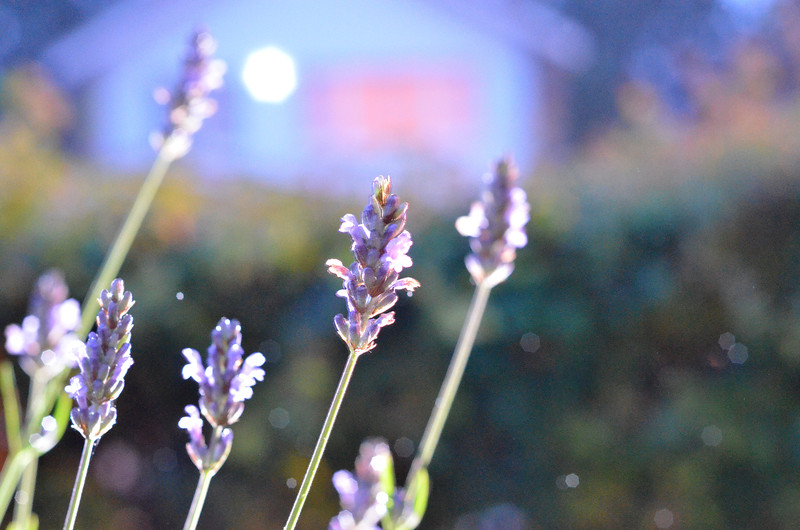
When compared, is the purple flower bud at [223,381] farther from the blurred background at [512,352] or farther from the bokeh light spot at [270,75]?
the bokeh light spot at [270,75]

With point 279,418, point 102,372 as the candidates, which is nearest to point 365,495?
point 102,372

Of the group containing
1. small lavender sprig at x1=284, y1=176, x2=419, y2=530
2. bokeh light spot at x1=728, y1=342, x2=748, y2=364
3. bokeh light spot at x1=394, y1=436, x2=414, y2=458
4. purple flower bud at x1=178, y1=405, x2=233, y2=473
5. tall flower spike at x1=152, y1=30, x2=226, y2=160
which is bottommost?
purple flower bud at x1=178, y1=405, x2=233, y2=473

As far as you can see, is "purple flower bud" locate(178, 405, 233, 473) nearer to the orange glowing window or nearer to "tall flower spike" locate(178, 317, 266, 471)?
"tall flower spike" locate(178, 317, 266, 471)

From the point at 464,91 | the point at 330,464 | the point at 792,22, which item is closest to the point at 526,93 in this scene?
the point at 464,91

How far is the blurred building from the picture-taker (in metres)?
13.3

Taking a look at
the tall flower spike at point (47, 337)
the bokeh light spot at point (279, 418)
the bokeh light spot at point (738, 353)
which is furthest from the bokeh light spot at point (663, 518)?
the tall flower spike at point (47, 337)

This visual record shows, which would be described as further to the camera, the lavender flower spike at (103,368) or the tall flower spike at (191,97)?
the tall flower spike at (191,97)

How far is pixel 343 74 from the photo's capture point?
44.2 ft

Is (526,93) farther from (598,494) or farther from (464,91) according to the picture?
(598,494)

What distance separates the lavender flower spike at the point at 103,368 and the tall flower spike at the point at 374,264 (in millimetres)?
308

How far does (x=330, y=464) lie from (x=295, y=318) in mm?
735

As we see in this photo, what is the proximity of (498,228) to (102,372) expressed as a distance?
1.02m

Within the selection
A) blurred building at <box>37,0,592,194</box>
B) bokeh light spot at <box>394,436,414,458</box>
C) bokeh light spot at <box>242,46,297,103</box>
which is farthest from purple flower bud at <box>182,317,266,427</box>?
bokeh light spot at <box>242,46,297,103</box>

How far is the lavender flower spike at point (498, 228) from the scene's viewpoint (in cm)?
189
